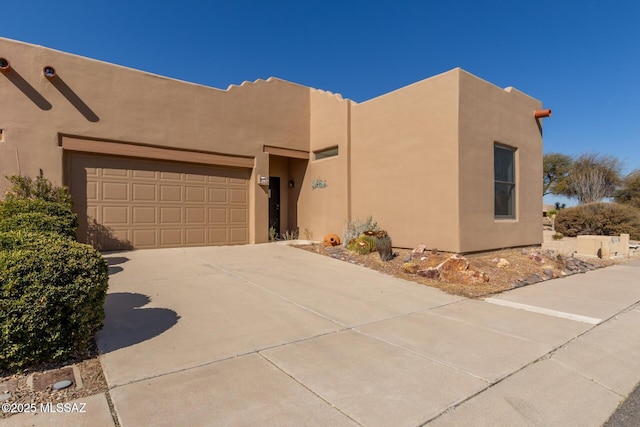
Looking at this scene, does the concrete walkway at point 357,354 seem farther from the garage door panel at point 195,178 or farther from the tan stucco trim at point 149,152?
the garage door panel at point 195,178

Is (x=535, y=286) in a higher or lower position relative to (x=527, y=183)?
lower

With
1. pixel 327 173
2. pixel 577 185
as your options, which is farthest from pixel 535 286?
pixel 577 185

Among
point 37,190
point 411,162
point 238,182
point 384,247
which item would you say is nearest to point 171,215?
point 238,182

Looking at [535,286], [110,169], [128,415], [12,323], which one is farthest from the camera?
[110,169]

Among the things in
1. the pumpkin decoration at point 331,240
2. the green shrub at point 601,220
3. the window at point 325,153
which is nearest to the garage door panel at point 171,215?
the pumpkin decoration at point 331,240

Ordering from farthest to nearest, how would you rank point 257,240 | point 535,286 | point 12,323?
1. point 257,240
2. point 535,286
3. point 12,323

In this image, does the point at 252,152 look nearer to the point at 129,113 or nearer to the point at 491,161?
the point at 129,113

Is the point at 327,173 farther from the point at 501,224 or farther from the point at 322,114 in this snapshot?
the point at 501,224

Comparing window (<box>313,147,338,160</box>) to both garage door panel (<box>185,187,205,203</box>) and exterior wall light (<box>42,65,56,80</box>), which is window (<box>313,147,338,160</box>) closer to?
garage door panel (<box>185,187,205,203</box>)

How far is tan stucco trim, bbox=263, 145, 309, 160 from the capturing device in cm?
1267

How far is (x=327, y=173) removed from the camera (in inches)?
503

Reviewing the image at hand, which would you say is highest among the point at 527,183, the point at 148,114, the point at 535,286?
the point at 148,114

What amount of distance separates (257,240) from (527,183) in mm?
9028

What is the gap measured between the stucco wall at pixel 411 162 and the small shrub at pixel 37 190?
8.15 meters
